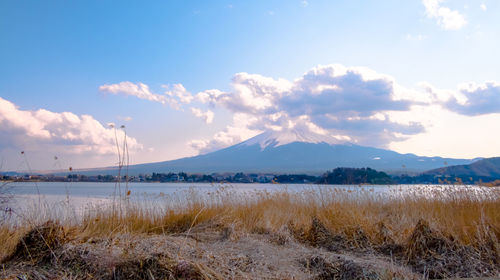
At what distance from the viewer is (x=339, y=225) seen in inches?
223

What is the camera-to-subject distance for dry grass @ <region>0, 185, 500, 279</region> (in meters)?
4.09

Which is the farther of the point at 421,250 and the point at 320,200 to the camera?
the point at 320,200

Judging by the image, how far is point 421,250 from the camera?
4.24 meters

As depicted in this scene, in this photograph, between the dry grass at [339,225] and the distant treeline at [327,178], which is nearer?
the dry grass at [339,225]

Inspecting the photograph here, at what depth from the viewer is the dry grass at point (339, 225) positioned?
4090 mm

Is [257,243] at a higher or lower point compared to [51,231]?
lower

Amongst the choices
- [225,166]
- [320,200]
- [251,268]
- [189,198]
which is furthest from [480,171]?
[225,166]

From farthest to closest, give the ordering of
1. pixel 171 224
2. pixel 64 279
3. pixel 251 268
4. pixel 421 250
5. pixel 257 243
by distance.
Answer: pixel 171 224 → pixel 257 243 → pixel 421 250 → pixel 251 268 → pixel 64 279

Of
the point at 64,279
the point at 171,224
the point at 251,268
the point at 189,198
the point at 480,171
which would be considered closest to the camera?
the point at 64,279

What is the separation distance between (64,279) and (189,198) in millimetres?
4886

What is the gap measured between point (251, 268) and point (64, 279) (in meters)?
1.62

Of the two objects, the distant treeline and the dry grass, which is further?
the distant treeline

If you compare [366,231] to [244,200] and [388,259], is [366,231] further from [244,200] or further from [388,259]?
[244,200]

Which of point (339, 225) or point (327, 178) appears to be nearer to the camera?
point (339, 225)
